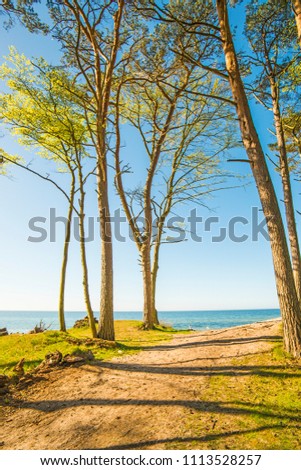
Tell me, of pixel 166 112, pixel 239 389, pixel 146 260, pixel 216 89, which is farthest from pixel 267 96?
pixel 239 389

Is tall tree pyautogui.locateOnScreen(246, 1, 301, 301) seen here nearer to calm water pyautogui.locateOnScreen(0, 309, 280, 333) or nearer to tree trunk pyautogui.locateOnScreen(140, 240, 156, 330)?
tree trunk pyautogui.locateOnScreen(140, 240, 156, 330)

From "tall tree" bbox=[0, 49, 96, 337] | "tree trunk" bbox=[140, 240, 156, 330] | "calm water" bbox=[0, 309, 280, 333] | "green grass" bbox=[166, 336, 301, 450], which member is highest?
"tall tree" bbox=[0, 49, 96, 337]

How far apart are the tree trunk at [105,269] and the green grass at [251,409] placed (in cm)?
366

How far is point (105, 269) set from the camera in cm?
769

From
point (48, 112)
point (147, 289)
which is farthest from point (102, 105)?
point (147, 289)

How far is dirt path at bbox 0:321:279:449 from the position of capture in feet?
9.61

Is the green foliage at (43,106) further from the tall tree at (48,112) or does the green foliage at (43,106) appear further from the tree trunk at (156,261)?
the tree trunk at (156,261)

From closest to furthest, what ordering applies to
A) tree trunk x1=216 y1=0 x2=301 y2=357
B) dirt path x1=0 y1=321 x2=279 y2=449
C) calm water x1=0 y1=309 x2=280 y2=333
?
dirt path x1=0 y1=321 x2=279 y2=449 → tree trunk x1=216 y1=0 x2=301 y2=357 → calm water x1=0 y1=309 x2=280 y2=333

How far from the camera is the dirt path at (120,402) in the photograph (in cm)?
293

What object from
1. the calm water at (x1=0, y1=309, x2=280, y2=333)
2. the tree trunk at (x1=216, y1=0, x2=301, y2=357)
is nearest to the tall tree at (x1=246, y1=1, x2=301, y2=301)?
the tree trunk at (x1=216, y1=0, x2=301, y2=357)

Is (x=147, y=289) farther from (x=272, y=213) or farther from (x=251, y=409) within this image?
(x=251, y=409)

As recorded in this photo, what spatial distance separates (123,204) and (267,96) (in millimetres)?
6654

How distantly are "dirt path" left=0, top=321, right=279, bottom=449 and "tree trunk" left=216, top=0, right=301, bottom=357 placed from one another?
86 centimetres

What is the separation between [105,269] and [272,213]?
4.63 metres
